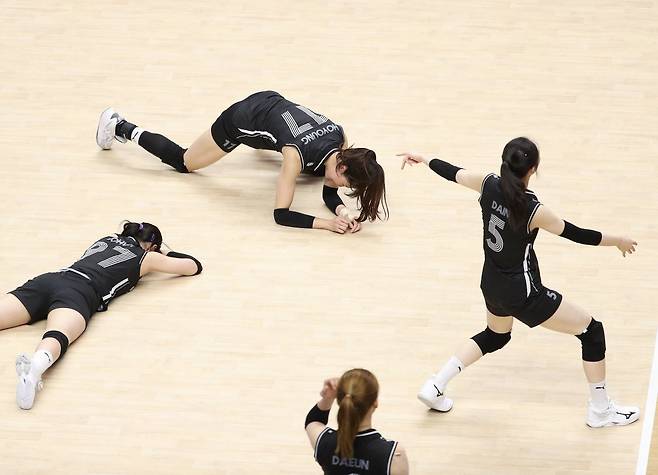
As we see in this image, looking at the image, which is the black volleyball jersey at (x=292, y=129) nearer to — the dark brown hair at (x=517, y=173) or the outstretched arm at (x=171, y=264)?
the outstretched arm at (x=171, y=264)

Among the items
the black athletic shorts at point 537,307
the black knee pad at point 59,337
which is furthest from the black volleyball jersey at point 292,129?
the black athletic shorts at point 537,307

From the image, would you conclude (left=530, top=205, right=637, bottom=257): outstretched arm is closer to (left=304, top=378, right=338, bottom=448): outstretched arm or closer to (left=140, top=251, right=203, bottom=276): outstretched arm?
(left=304, top=378, right=338, bottom=448): outstretched arm

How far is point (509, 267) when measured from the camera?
499 cm

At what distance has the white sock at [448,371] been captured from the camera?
529 centimetres

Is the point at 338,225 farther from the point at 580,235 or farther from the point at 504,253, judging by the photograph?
the point at 580,235

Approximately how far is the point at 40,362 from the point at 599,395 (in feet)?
8.29

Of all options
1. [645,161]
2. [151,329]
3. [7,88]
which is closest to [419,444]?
[151,329]

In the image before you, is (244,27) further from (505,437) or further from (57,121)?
(505,437)

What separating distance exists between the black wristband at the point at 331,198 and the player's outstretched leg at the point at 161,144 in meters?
0.69

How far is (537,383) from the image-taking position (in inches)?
218

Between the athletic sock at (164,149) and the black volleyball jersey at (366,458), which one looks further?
the athletic sock at (164,149)

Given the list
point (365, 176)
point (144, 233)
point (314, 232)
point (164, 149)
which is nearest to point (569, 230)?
point (365, 176)

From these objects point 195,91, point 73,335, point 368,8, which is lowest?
point 73,335

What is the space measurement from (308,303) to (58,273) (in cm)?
126
